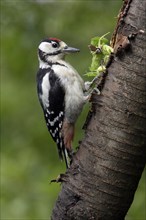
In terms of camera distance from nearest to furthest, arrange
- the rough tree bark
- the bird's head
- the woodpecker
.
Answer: the rough tree bark → the woodpecker → the bird's head

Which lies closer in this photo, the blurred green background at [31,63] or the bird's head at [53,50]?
the bird's head at [53,50]

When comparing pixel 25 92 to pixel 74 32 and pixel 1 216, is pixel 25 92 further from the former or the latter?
pixel 1 216

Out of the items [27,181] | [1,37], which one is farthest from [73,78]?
[1,37]

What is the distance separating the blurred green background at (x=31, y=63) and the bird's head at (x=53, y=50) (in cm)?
83

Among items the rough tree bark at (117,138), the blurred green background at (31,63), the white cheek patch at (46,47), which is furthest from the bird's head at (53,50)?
the rough tree bark at (117,138)

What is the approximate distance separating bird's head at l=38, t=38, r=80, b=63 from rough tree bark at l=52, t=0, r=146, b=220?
2336mm

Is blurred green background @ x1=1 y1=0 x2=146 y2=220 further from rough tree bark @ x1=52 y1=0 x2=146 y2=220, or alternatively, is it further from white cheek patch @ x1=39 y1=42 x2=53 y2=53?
rough tree bark @ x1=52 y1=0 x2=146 y2=220

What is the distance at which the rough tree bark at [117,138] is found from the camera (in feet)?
10.5

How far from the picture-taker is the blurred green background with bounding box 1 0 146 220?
6473mm

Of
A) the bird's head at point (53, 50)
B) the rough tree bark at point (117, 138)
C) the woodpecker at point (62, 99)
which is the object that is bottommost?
the rough tree bark at point (117, 138)

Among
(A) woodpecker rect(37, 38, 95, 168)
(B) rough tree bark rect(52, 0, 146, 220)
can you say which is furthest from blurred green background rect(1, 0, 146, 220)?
(B) rough tree bark rect(52, 0, 146, 220)

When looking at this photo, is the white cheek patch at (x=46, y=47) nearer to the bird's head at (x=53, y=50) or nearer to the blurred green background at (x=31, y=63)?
the bird's head at (x=53, y=50)

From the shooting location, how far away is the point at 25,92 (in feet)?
23.8

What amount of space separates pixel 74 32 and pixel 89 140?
3.71 metres
